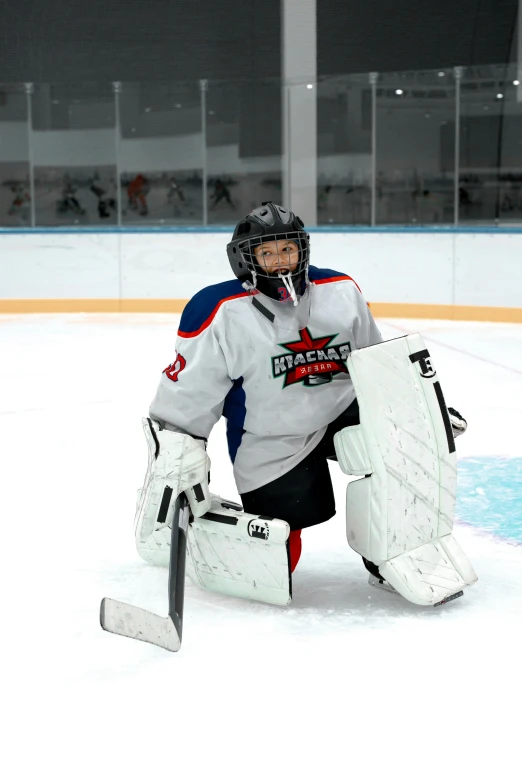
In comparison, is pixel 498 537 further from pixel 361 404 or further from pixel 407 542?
pixel 361 404

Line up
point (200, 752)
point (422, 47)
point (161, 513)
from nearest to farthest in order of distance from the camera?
point (200, 752), point (161, 513), point (422, 47)

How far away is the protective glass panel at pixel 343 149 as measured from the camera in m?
9.09

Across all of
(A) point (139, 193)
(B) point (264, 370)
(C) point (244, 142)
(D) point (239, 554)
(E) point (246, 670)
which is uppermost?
(C) point (244, 142)

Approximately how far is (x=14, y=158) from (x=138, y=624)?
8.56 metres

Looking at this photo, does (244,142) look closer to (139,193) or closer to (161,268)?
(139,193)

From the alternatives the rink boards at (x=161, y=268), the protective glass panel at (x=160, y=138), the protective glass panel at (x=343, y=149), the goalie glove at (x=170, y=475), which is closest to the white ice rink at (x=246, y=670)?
the goalie glove at (x=170, y=475)

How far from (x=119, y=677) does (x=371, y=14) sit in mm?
10215

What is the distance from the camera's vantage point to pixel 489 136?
28.1 feet

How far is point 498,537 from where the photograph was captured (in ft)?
8.24

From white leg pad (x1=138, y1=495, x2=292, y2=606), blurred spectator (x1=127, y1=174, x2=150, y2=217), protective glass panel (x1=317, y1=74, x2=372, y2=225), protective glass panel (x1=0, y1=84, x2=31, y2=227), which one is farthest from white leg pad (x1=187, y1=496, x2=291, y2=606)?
protective glass panel (x1=0, y1=84, x2=31, y2=227)

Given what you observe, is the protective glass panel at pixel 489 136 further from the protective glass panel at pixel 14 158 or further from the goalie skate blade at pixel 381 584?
the goalie skate blade at pixel 381 584

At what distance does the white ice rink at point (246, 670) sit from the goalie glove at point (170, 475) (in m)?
0.23

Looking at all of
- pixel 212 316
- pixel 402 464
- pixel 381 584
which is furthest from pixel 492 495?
pixel 212 316

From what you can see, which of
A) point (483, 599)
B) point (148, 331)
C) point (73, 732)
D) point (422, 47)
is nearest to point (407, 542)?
point (483, 599)
